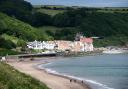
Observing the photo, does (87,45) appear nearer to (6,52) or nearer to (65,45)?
(65,45)

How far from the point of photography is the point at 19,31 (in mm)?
137750

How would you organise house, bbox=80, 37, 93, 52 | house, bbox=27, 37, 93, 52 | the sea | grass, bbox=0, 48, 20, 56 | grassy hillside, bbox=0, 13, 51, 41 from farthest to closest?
house, bbox=80, 37, 93, 52, grassy hillside, bbox=0, 13, 51, 41, house, bbox=27, 37, 93, 52, grass, bbox=0, 48, 20, 56, the sea

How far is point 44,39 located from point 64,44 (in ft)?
16.3

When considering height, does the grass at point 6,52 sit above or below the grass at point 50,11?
below

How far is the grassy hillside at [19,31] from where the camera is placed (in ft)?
438

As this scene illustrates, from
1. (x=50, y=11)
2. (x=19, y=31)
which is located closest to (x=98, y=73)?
(x=19, y=31)

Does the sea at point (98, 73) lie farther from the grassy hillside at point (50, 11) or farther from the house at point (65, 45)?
the grassy hillside at point (50, 11)

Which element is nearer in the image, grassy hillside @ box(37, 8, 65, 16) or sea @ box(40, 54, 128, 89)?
sea @ box(40, 54, 128, 89)

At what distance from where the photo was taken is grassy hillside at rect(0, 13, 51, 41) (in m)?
134

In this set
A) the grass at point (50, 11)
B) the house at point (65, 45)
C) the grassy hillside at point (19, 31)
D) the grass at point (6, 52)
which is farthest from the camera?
the grass at point (50, 11)

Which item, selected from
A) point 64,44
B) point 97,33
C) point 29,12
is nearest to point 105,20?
point 97,33

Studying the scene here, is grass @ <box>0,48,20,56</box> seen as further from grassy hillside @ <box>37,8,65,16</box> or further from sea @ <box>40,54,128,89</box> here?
grassy hillside @ <box>37,8,65,16</box>

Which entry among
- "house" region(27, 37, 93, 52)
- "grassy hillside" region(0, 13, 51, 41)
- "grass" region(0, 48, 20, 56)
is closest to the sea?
"grass" region(0, 48, 20, 56)

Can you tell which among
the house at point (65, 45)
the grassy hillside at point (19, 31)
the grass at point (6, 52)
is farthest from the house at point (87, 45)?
the grass at point (6, 52)
